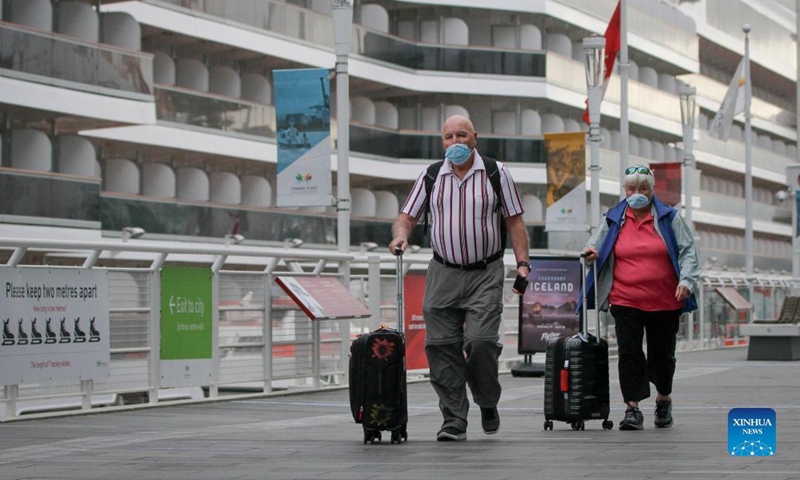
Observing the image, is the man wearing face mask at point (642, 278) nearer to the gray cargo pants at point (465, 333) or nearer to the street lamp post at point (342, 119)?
the gray cargo pants at point (465, 333)

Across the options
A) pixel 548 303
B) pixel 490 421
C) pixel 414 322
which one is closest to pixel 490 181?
pixel 490 421

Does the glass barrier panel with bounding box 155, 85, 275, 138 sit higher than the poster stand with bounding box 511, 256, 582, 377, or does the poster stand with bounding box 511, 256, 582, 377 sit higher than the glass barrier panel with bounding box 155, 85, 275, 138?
the glass barrier panel with bounding box 155, 85, 275, 138

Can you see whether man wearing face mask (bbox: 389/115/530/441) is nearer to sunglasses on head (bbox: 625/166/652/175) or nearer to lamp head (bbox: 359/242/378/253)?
sunglasses on head (bbox: 625/166/652/175)

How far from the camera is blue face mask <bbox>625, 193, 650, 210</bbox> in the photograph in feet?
40.8

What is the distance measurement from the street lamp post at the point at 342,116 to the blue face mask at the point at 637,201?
32.6ft

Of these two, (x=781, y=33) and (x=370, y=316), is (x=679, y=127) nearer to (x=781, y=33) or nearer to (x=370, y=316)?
(x=781, y=33)

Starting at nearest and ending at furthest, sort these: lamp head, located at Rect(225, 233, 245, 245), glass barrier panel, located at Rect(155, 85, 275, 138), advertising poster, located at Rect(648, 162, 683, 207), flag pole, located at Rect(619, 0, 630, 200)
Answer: advertising poster, located at Rect(648, 162, 683, 207) < flag pole, located at Rect(619, 0, 630, 200) < lamp head, located at Rect(225, 233, 245, 245) < glass barrier panel, located at Rect(155, 85, 275, 138)

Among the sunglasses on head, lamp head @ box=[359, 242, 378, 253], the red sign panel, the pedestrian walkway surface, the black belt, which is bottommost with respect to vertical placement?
the pedestrian walkway surface

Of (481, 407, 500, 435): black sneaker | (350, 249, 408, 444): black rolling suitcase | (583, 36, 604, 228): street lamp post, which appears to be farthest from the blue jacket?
(583, 36, 604, 228): street lamp post

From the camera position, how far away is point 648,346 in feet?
41.6

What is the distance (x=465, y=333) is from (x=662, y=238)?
1.79m

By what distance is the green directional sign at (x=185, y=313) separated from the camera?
16.5m

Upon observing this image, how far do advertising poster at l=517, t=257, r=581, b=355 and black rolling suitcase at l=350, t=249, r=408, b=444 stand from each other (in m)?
12.0

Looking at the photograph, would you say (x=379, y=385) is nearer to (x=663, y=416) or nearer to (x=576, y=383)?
(x=576, y=383)
